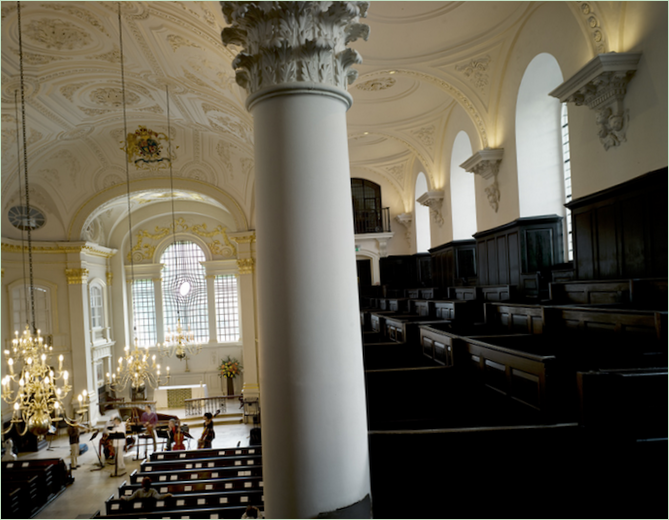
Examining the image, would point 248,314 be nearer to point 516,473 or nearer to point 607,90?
point 607,90

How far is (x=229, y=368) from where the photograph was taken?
790 inches

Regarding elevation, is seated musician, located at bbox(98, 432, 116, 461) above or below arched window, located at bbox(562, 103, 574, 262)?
below

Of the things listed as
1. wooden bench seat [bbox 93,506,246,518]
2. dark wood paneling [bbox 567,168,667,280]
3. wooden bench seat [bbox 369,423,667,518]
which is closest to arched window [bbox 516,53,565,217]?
dark wood paneling [bbox 567,168,667,280]

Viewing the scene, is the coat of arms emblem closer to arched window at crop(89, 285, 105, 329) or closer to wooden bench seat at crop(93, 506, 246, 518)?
arched window at crop(89, 285, 105, 329)

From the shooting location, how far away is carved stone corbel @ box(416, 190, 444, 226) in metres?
15.4

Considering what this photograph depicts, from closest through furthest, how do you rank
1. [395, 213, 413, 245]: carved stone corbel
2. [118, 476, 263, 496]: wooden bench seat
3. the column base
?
the column base < [118, 476, 263, 496]: wooden bench seat < [395, 213, 413, 245]: carved stone corbel

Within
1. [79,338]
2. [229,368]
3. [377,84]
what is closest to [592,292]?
[377,84]

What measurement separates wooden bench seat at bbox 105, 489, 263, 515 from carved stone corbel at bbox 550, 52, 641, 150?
7.86 m

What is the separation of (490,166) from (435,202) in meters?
4.56

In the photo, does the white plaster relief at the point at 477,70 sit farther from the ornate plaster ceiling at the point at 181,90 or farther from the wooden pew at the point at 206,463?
the wooden pew at the point at 206,463

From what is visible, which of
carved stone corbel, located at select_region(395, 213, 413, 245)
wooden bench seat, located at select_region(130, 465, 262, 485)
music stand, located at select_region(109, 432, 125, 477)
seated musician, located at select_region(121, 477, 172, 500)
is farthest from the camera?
carved stone corbel, located at select_region(395, 213, 413, 245)

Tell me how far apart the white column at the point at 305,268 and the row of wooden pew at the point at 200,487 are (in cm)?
612

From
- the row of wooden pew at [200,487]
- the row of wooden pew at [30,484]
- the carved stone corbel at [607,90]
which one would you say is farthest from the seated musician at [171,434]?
the carved stone corbel at [607,90]

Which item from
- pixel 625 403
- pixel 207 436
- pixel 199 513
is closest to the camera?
pixel 625 403
